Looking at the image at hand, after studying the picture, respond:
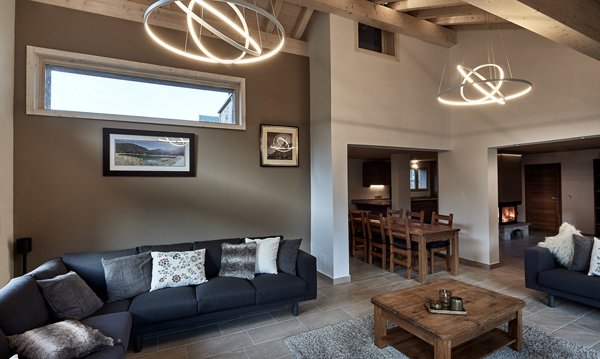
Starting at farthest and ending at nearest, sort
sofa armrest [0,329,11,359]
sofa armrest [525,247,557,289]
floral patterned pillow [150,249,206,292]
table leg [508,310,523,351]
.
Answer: sofa armrest [525,247,557,289] < floral patterned pillow [150,249,206,292] < table leg [508,310,523,351] < sofa armrest [0,329,11,359]

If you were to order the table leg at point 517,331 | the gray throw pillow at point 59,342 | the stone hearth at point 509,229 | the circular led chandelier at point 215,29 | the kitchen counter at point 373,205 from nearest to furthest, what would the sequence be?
the gray throw pillow at point 59,342, the circular led chandelier at point 215,29, the table leg at point 517,331, the stone hearth at point 509,229, the kitchen counter at point 373,205

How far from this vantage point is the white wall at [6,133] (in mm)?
2998

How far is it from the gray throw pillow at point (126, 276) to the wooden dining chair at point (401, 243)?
11.6ft

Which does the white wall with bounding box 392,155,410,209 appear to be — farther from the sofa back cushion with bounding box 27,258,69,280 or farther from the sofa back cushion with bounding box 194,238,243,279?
the sofa back cushion with bounding box 27,258,69,280

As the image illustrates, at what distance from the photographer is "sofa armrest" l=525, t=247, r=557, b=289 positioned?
3494 millimetres

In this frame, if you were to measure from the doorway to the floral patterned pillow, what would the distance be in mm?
9263

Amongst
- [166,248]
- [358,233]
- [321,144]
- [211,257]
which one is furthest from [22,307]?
[358,233]

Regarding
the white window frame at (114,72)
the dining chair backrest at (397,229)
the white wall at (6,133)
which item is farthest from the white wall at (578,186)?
the white wall at (6,133)

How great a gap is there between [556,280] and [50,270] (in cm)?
515

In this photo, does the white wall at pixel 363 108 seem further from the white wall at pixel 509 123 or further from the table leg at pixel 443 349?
the table leg at pixel 443 349

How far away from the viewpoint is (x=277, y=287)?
310 cm

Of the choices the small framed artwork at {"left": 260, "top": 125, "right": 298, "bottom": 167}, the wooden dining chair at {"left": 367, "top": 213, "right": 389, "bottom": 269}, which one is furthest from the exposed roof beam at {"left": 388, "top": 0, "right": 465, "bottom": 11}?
the wooden dining chair at {"left": 367, "top": 213, "right": 389, "bottom": 269}

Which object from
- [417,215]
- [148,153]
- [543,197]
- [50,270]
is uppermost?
[148,153]

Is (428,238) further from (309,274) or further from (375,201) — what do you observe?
(375,201)
